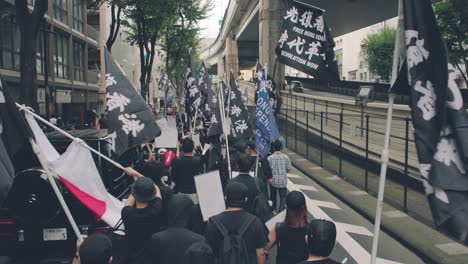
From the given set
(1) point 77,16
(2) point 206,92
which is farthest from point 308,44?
(1) point 77,16

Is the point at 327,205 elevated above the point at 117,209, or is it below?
below

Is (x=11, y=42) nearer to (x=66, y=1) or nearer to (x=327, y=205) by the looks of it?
(x=66, y=1)

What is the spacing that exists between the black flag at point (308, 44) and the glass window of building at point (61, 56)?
2680cm

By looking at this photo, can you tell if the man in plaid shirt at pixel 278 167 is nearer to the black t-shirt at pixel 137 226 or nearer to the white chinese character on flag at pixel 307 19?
the white chinese character on flag at pixel 307 19

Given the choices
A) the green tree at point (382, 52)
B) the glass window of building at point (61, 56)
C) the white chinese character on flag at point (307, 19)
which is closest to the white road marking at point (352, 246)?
the white chinese character on flag at point (307, 19)

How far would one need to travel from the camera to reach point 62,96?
31.0 meters

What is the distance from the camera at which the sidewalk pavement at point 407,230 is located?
22.9 ft

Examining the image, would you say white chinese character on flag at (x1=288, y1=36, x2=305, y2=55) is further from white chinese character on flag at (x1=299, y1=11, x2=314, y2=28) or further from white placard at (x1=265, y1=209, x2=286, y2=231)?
white placard at (x1=265, y1=209, x2=286, y2=231)

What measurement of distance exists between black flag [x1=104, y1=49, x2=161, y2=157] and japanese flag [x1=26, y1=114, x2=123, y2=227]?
108 centimetres

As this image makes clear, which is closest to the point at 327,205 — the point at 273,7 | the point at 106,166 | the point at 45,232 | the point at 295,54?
the point at 295,54

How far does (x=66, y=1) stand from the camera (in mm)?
32562

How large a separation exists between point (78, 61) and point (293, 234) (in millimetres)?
35520

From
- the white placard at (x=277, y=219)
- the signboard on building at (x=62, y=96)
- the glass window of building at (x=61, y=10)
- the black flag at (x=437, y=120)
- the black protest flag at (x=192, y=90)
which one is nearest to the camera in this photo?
the black flag at (x=437, y=120)

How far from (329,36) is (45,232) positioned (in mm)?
5054
